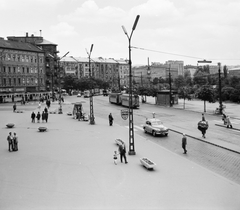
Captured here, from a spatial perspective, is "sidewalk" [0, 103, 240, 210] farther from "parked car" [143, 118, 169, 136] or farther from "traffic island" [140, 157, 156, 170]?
"parked car" [143, 118, 169, 136]

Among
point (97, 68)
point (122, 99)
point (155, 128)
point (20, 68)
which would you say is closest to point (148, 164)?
point (155, 128)

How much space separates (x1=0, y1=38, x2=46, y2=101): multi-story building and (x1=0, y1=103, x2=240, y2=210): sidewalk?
52.0 meters

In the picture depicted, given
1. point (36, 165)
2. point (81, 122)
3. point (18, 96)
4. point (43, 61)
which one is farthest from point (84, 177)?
point (43, 61)

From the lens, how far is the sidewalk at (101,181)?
39.5 feet

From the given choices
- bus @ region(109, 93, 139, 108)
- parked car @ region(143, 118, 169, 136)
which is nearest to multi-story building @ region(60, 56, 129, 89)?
bus @ region(109, 93, 139, 108)

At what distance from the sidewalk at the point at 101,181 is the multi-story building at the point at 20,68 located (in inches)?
2049

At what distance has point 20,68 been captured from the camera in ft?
249

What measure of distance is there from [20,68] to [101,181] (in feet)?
219

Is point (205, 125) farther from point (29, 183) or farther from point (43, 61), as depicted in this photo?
point (43, 61)

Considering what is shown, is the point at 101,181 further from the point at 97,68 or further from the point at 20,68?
the point at 97,68


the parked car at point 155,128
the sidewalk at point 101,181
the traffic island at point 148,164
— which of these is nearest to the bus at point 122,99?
the parked car at point 155,128

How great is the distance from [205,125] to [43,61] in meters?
66.8

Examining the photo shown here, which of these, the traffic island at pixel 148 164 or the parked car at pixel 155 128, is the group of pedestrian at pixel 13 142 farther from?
the parked car at pixel 155 128

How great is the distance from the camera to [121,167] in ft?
56.1
